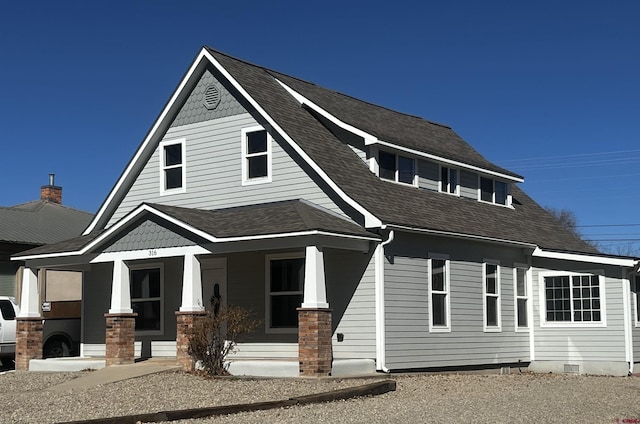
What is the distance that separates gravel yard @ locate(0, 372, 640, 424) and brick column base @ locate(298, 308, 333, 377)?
0.41 meters

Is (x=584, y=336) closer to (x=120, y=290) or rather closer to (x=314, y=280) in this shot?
(x=314, y=280)

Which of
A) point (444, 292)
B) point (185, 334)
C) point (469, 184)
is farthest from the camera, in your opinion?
point (469, 184)

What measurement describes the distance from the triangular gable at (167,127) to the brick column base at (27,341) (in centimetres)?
332

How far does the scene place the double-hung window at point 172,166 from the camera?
2398cm

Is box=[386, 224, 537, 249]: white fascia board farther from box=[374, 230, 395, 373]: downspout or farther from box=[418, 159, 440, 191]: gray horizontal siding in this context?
box=[418, 159, 440, 191]: gray horizontal siding

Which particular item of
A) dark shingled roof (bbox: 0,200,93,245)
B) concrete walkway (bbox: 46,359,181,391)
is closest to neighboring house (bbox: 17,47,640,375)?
concrete walkway (bbox: 46,359,181,391)

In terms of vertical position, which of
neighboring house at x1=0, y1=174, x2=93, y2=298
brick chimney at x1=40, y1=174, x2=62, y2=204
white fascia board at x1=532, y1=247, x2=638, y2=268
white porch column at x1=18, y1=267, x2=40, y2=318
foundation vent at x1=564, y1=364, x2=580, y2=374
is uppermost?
brick chimney at x1=40, y1=174, x2=62, y2=204

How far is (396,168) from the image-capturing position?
75.7 feet

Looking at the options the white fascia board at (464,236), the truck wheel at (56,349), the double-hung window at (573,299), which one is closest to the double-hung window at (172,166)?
the truck wheel at (56,349)

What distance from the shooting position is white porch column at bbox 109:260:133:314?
2125 centimetres

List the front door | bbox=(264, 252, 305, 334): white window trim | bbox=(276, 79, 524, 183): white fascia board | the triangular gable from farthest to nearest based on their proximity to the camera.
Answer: the front door → bbox=(276, 79, 524, 183): white fascia board → bbox=(264, 252, 305, 334): white window trim → the triangular gable

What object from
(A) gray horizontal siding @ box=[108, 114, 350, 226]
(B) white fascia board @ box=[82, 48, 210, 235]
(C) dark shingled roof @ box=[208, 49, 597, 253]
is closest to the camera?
(C) dark shingled roof @ box=[208, 49, 597, 253]

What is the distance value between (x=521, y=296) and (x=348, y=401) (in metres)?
11.0

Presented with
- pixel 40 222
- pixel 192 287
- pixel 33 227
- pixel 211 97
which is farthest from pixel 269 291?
pixel 40 222
